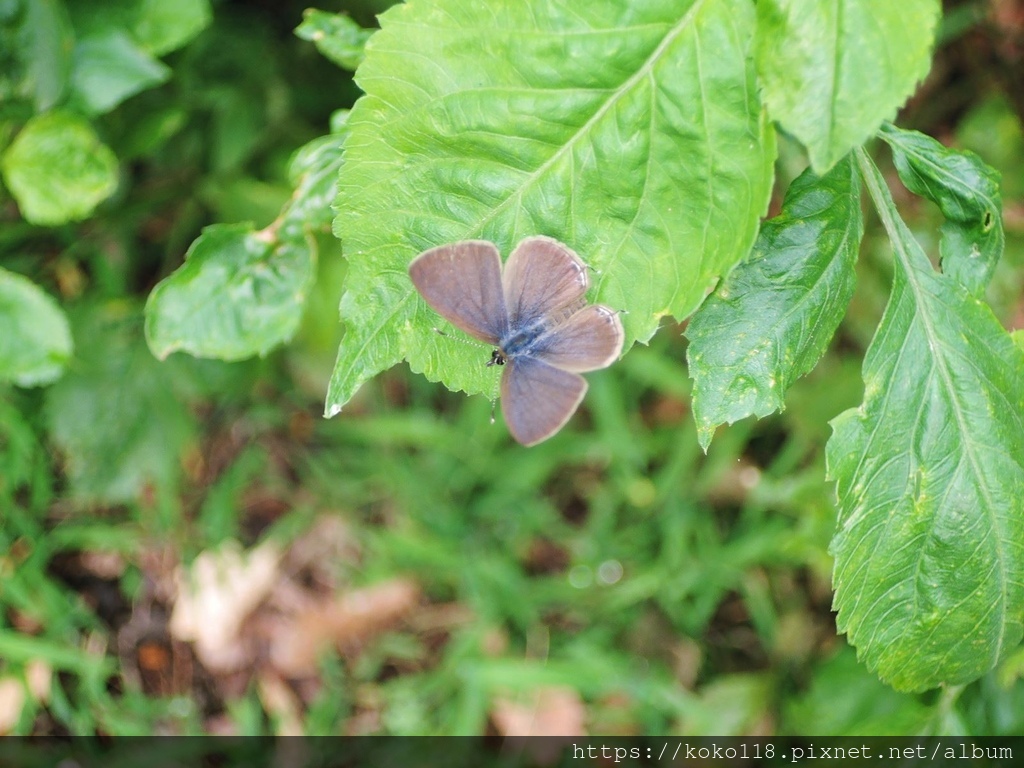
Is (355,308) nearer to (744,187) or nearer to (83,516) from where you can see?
(744,187)

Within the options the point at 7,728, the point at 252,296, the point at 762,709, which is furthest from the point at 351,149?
the point at 7,728

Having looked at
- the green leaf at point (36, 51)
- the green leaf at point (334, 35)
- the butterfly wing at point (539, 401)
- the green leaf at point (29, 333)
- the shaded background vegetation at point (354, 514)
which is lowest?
the shaded background vegetation at point (354, 514)

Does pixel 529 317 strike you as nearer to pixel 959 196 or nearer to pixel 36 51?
pixel 959 196

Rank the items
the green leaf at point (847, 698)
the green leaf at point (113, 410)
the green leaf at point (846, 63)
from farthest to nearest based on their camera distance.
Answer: the green leaf at point (113, 410) < the green leaf at point (847, 698) < the green leaf at point (846, 63)

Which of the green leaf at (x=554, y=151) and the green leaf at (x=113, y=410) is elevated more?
the green leaf at (x=554, y=151)

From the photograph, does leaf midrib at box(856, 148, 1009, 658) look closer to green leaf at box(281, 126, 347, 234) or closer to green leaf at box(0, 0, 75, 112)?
green leaf at box(281, 126, 347, 234)

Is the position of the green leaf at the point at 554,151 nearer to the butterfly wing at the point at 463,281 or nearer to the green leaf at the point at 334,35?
the butterfly wing at the point at 463,281

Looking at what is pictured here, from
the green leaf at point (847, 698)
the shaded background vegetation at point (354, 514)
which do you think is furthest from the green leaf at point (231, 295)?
the green leaf at point (847, 698)

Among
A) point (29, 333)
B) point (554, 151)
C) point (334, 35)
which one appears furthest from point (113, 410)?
point (554, 151)
